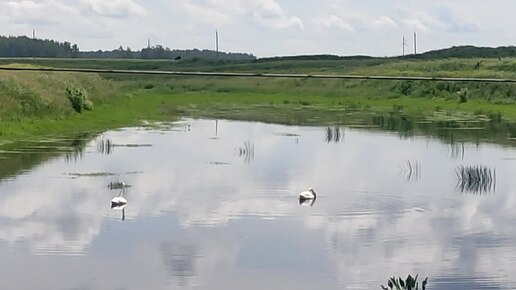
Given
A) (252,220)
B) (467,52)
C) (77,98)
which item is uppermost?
(467,52)

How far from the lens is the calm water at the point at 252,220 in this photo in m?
11.1

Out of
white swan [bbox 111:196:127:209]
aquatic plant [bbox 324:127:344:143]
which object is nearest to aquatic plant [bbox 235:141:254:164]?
aquatic plant [bbox 324:127:344:143]

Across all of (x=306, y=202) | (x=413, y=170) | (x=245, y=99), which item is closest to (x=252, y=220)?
→ (x=306, y=202)

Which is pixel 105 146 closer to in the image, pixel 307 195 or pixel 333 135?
pixel 333 135

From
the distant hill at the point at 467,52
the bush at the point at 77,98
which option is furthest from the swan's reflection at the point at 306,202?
the distant hill at the point at 467,52

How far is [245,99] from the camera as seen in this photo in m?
53.2

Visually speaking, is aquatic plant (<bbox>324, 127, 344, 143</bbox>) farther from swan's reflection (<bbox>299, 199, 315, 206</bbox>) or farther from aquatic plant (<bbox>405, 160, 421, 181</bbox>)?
swan's reflection (<bbox>299, 199, 315, 206</bbox>)

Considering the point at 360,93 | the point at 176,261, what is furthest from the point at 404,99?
the point at 176,261

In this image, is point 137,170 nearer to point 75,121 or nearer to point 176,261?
point 176,261

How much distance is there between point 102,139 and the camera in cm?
2672

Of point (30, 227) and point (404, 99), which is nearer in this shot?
point (30, 227)

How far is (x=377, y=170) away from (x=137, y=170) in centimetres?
468

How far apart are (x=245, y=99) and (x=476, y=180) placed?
35.5 m

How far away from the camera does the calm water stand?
11.1 meters
